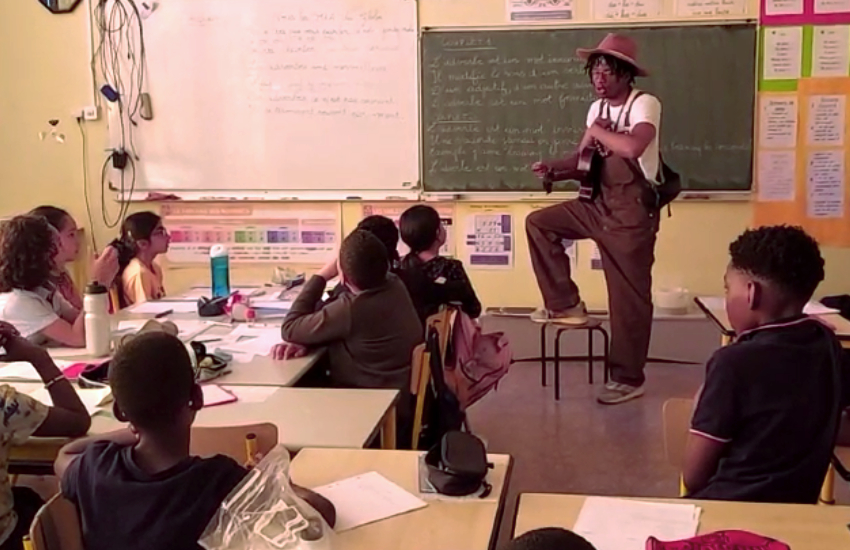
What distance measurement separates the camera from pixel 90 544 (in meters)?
1.62

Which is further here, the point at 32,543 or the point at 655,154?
the point at 655,154

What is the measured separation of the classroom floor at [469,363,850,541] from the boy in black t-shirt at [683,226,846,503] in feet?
4.35

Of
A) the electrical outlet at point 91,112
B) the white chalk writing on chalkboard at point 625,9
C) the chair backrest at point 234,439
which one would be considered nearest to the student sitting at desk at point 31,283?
the chair backrest at point 234,439

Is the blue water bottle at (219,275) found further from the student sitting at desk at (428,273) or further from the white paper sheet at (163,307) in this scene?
the student sitting at desk at (428,273)

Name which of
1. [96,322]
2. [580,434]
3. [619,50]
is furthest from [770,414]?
[619,50]

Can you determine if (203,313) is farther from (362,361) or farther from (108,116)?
(108,116)

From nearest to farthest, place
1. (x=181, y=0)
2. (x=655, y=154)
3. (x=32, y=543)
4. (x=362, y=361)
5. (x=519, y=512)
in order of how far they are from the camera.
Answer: (x=32, y=543), (x=519, y=512), (x=362, y=361), (x=655, y=154), (x=181, y=0)

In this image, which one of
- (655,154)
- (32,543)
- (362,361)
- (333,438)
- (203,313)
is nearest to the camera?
(32,543)

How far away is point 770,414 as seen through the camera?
1923 millimetres

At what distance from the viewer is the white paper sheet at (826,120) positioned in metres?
5.07

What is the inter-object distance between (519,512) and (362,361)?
1.38 meters

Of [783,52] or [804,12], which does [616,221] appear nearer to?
[783,52]

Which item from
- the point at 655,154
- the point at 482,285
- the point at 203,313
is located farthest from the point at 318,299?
the point at 482,285

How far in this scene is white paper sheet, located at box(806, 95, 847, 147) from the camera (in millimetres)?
5070
